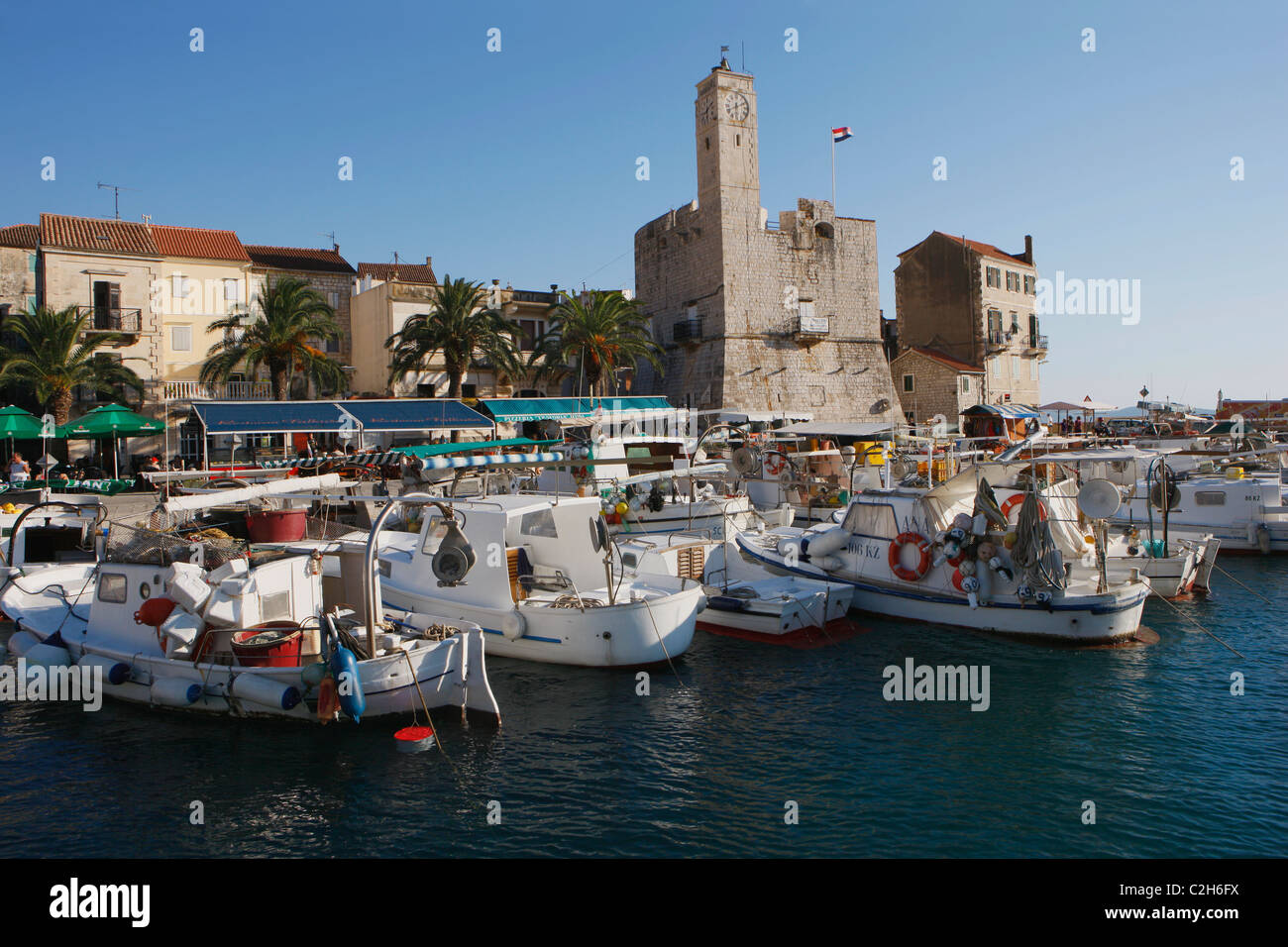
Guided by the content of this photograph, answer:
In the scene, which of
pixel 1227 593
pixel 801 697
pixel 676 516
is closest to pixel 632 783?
pixel 801 697

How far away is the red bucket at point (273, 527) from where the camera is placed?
2097 centimetres

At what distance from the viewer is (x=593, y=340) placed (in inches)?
1545

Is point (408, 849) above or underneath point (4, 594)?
underneath

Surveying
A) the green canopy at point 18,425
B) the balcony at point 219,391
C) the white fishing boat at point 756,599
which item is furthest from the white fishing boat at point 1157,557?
the balcony at point 219,391

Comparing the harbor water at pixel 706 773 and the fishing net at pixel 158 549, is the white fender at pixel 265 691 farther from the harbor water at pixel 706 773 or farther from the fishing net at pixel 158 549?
the fishing net at pixel 158 549

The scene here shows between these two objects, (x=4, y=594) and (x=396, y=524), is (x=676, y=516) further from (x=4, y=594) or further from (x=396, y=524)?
(x=4, y=594)

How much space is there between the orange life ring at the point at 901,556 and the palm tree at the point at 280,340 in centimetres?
2549

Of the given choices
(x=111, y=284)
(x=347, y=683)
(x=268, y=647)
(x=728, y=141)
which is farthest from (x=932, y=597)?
(x=111, y=284)

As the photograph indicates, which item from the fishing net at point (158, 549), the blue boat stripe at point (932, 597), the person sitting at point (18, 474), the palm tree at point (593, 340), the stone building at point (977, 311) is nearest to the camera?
the fishing net at point (158, 549)

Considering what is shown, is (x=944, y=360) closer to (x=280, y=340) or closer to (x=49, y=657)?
(x=280, y=340)

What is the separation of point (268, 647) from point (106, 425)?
2157 cm

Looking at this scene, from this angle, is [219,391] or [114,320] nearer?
[114,320]
